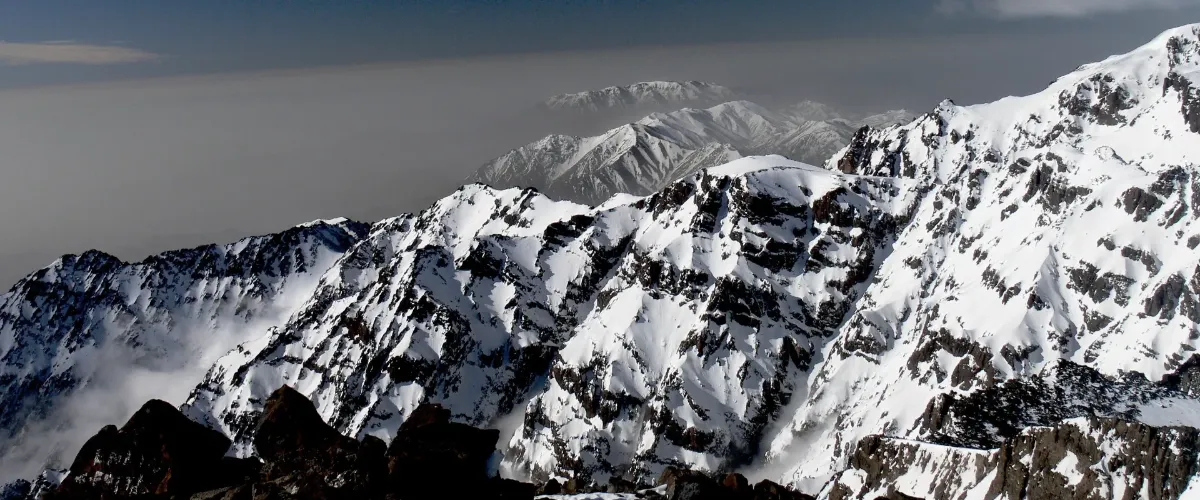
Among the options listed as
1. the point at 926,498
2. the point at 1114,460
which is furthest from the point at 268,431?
the point at 1114,460

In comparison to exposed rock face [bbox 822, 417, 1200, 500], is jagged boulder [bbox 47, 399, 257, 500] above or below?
above

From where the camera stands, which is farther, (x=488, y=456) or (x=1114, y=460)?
(x=1114, y=460)

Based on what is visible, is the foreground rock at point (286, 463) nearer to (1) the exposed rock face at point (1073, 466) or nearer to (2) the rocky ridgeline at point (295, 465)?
(2) the rocky ridgeline at point (295, 465)

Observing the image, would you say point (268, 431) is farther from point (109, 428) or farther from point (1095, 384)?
point (1095, 384)

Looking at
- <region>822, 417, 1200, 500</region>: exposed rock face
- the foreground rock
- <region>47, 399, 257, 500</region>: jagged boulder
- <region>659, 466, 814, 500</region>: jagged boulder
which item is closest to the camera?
the foreground rock

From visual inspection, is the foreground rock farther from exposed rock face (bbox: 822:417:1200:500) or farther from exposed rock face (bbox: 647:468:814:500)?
exposed rock face (bbox: 822:417:1200:500)

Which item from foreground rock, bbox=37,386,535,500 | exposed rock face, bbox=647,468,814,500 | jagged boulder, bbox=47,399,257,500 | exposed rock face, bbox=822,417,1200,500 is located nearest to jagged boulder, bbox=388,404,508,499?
foreground rock, bbox=37,386,535,500
